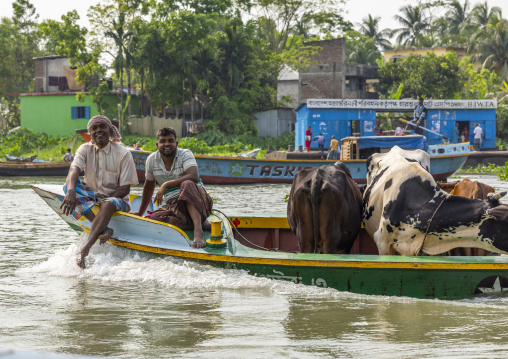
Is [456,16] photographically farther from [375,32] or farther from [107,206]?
[107,206]

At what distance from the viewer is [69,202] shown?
22.2 ft

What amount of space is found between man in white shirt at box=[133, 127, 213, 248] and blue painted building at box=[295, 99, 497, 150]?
20.4 meters

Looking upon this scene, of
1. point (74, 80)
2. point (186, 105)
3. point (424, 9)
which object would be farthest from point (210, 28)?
point (424, 9)

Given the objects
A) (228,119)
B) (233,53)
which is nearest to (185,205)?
(228,119)

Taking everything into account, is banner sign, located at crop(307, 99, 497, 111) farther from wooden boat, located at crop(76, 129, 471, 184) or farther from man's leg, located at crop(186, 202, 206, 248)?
man's leg, located at crop(186, 202, 206, 248)

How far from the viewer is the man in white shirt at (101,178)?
6.91m

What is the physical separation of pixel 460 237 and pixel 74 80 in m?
35.2

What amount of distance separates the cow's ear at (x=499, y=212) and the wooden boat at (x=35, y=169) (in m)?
22.5

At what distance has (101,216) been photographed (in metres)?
6.89

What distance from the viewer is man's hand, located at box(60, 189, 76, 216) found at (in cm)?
676

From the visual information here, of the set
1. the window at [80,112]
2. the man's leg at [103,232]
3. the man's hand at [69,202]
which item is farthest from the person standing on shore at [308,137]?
the man's hand at [69,202]

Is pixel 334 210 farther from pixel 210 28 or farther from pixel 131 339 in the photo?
pixel 210 28

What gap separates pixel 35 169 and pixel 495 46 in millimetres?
31631

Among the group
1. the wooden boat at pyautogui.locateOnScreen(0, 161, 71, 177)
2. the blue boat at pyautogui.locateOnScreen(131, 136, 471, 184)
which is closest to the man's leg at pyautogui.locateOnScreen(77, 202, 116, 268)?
the blue boat at pyautogui.locateOnScreen(131, 136, 471, 184)
